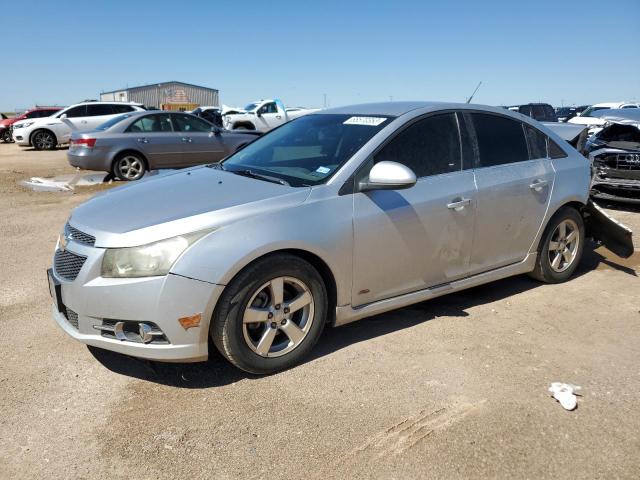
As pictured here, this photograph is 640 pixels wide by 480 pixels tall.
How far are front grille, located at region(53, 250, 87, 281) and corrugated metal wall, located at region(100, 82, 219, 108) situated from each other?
2060 inches

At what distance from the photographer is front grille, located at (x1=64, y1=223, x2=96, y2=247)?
306 centimetres

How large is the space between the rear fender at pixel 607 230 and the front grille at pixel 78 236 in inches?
169

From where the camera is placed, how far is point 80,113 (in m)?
18.9

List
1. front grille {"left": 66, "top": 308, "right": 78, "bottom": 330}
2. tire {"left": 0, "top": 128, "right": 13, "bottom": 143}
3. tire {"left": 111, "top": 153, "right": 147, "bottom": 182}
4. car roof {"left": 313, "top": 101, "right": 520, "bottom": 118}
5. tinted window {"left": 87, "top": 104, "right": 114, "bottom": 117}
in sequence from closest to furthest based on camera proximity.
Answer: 1. front grille {"left": 66, "top": 308, "right": 78, "bottom": 330}
2. car roof {"left": 313, "top": 101, "right": 520, "bottom": 118}
3. tire {"left": 111, "top": 153, "right": 147, "bottom": 182}
4. tinted window {"left": 87, "top": 104, "right": 114, "bottom": 117}
5. tire {"left": 0, "top": 128, "right": 13, "bottom": 143}

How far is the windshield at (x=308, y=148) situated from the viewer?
11.9ft

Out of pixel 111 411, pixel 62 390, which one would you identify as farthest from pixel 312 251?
pixel 62 390

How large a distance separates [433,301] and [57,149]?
794 inches

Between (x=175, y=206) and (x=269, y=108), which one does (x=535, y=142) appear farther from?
(x=269, y=108)

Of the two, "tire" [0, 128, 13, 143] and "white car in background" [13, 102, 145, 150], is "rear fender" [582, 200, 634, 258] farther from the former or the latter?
"tire" [0, 128, 13, 143]

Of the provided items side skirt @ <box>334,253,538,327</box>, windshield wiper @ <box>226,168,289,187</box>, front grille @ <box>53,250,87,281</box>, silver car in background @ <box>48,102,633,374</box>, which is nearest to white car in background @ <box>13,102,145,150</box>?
silver car in background @ <box>48,102,633,374</box>

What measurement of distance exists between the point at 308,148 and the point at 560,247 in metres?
2.54

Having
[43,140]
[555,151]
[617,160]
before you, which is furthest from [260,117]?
[555,151]

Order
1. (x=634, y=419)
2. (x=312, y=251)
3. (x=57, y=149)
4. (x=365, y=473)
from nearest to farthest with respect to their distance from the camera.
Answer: (x=365, y=473), (x=634, y=419), (x=312, y=251), (x=57, y=149)

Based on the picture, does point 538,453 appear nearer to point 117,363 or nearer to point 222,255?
point 222,255
